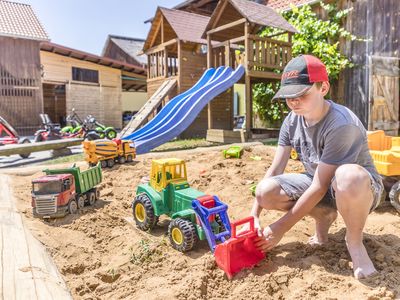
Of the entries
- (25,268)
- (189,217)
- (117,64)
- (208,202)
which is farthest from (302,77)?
(117,64)

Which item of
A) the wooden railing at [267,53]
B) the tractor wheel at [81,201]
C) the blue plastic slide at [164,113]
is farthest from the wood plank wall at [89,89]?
the tractor wheel at [81,201]

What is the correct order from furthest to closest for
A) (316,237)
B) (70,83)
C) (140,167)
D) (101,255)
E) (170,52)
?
(70,83), (170,52), (140,167), (101,255), (316,237)

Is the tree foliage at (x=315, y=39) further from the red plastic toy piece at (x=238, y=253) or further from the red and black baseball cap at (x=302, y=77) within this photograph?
the red plastic toy piece at (x=238, y=253)

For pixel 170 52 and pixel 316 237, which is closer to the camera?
pixel 316 237

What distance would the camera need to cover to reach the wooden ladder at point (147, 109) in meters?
10.1

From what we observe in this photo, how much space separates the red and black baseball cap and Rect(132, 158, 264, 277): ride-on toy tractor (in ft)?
2.74

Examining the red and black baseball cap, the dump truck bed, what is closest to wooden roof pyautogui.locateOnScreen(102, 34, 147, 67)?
the dump truck bed

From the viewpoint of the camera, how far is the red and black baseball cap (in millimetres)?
2010

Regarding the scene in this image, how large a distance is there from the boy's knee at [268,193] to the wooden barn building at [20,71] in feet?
50.6

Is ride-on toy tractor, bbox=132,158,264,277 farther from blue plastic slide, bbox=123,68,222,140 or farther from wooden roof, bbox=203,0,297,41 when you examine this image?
wooden roof, bbox=203,0,297,41

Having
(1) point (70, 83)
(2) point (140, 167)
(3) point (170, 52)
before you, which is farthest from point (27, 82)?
(2) point (140, 167)

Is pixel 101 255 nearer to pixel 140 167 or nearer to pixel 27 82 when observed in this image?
pixel 140 167

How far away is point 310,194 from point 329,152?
26 cm

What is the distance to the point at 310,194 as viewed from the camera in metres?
2.08
